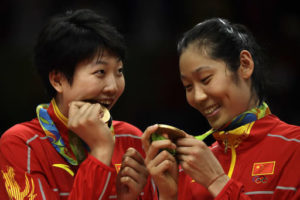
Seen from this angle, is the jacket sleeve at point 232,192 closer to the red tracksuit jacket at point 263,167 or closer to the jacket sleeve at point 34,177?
the red tracksuit jacket at point 263,167

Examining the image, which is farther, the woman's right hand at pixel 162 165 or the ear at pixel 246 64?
the ear at pixel 246 64

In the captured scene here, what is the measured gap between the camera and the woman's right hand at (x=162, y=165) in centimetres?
222

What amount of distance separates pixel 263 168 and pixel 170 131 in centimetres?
44

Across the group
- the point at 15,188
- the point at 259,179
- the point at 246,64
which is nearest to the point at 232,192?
the point at 259,179

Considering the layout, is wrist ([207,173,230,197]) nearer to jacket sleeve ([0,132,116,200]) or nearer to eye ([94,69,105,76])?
jacket sleeve ([0,132,116,200])

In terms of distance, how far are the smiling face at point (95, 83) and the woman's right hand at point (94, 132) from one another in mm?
166

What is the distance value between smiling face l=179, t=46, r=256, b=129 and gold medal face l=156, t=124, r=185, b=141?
25cm

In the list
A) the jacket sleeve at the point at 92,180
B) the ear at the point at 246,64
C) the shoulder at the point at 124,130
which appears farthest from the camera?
the shoulder at the point at 124,130

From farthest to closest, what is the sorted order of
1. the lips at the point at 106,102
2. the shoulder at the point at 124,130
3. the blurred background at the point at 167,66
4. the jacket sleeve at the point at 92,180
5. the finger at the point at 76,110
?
1. the blurred background at the point at 167,66
2. the shoulder at the point at 124,130
3. the lips at the point at 106,102
4. the finger at the point at 76,110
5. the jacket sleeve at the point at 92,180

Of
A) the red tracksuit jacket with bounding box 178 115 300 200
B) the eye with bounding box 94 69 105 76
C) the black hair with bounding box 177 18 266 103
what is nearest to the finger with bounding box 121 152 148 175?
the red tracksuit jacket with bounding box 178 115 300 200

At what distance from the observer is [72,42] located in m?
2.57

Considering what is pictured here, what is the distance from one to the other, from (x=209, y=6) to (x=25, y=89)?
75.7 inches

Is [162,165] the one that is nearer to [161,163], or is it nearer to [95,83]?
[161,163]

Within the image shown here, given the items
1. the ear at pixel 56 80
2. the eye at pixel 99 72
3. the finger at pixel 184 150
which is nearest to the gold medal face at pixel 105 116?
the eye at pixel 99 72
